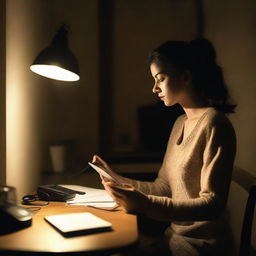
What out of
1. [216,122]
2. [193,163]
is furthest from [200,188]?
[216,122]

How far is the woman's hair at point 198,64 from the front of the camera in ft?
4.34

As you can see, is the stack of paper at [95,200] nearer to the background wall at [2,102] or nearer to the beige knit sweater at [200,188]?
the beige knit sweater at [200,188]

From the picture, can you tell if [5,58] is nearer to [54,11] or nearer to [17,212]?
[17,212]

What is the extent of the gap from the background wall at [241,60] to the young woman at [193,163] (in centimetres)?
42

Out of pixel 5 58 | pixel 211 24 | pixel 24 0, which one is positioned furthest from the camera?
pixel 211 24

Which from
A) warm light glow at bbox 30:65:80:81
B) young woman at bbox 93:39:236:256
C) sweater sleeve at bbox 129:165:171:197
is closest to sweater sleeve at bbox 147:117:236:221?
young woman at bbox 93:39:236:256

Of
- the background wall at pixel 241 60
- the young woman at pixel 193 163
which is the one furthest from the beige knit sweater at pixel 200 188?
the background wall at pixel 241 60

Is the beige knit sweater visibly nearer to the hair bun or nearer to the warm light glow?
the hair bun

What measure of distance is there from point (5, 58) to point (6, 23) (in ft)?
0.49

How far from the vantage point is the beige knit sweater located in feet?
3.41

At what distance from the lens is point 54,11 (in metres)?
2.22

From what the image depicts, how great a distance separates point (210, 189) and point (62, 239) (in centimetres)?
54

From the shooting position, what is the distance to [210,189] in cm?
107

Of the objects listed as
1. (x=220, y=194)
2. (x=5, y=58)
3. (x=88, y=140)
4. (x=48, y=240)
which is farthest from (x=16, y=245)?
(x=88, y=140)
